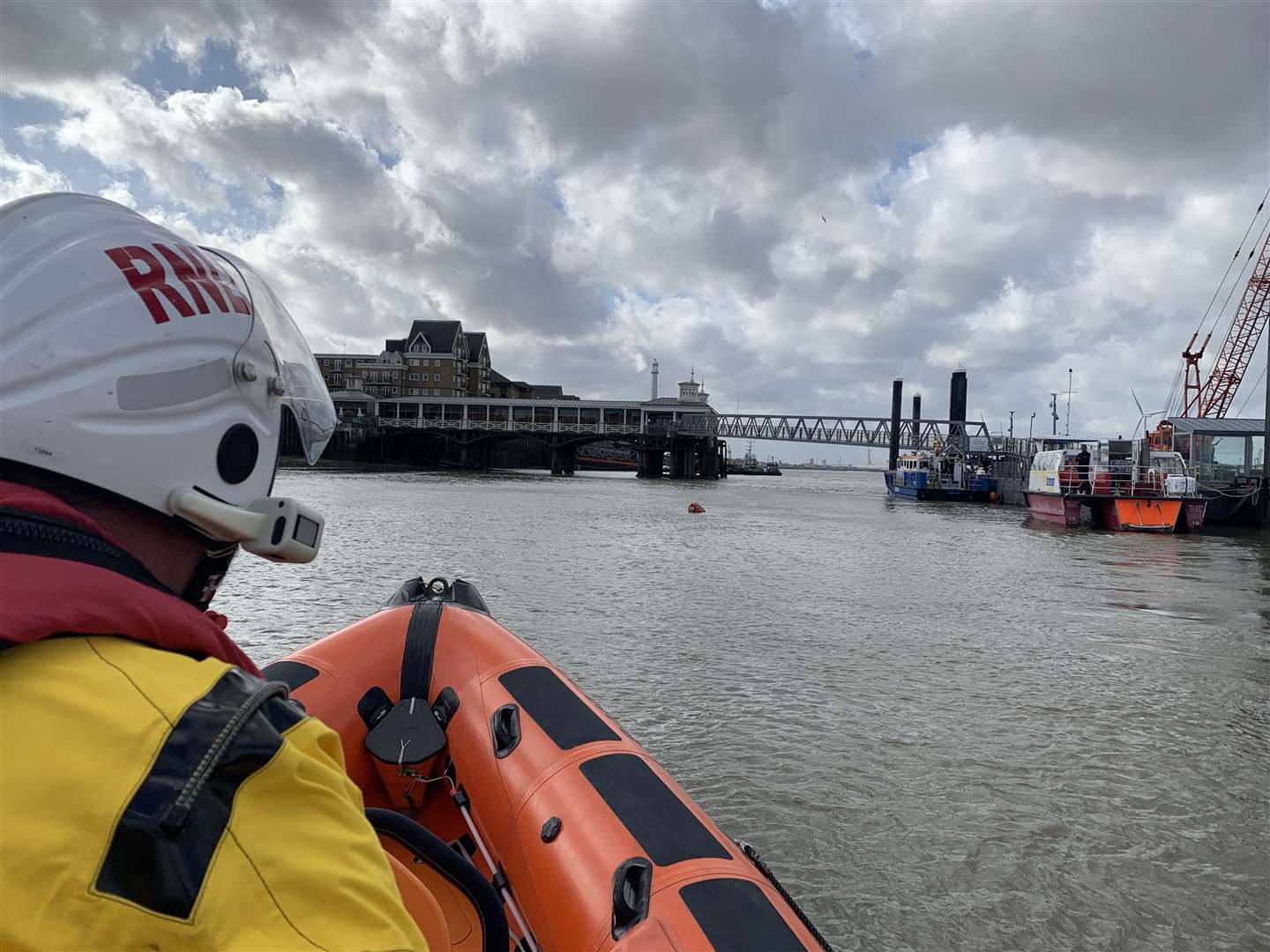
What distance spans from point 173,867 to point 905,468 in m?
59.1

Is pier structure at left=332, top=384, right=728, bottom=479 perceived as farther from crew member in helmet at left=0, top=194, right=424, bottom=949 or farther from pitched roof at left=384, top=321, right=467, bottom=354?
crew member in helmet at left=0, top=194, right=424, bottom=949

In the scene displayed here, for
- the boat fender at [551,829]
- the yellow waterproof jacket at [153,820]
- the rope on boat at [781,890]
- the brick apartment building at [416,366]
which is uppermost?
the brick apartment building at [416,366]

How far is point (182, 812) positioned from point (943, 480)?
54.8 meters

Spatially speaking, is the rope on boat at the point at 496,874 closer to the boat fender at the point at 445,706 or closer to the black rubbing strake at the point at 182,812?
the boat fender at the point at 445,706

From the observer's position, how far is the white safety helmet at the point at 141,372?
1.11 meters

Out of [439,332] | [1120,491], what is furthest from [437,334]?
[1120,491]

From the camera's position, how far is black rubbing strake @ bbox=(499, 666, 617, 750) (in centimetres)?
321

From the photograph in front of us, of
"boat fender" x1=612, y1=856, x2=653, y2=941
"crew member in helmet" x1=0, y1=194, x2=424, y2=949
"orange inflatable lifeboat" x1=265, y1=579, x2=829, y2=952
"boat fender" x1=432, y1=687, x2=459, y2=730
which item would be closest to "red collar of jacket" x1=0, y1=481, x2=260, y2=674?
"crew member in helmet" x1=0, y1=194, x2=424, y2=949

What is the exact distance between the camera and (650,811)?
2.75 metres

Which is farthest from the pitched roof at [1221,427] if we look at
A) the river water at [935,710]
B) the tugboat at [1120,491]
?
the river water at [935,710]

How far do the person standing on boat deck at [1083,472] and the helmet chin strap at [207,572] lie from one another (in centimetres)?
3198

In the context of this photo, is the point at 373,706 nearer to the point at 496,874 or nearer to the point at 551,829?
the point at 496,874

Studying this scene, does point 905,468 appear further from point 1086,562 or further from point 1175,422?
point 1086,562

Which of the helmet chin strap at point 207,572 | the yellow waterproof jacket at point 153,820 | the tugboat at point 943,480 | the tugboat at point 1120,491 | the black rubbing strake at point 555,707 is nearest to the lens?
the yellow waterproof jacket at point 153,820
